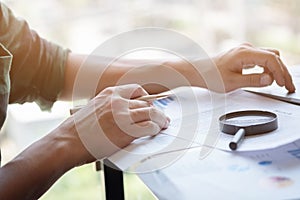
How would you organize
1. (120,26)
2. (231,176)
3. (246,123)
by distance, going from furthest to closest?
(120,26) < (246,123) < (231,176)

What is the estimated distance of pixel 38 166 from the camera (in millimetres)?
666

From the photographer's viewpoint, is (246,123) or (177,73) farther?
(177,73)

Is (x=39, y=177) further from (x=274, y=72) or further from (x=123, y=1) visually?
(x=123, y=1)

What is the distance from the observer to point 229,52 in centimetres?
88

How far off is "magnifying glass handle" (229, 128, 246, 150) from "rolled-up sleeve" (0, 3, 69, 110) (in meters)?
0.46

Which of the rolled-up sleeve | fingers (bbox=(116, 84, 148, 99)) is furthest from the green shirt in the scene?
fingers (bbox=(116, 84, 148, 99))

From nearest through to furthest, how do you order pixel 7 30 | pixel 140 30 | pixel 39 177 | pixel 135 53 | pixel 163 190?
pixel 163 190
pixel 39 177
pixel 7 30
pixel 135 53
pixel 140 30

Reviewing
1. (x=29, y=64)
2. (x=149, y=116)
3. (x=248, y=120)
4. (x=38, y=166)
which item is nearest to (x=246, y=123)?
(x=248, y=120)

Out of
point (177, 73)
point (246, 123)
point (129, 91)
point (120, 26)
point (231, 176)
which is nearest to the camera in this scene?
point (231, 176)

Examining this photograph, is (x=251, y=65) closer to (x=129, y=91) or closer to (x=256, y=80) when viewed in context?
(x=256, y=80)

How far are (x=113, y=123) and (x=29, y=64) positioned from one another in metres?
0.36

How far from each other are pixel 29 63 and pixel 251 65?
16.3 inches

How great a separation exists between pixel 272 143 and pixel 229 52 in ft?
1.01

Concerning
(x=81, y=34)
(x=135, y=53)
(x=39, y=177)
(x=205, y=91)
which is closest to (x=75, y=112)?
(x=39, y=177)
